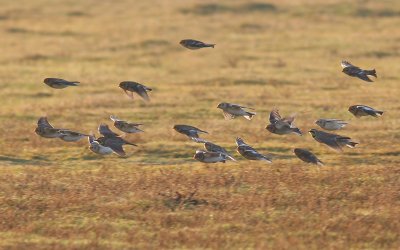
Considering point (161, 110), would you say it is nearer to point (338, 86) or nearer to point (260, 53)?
point (338, 86)

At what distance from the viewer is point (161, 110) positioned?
2391cm

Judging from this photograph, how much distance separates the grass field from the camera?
496 inches

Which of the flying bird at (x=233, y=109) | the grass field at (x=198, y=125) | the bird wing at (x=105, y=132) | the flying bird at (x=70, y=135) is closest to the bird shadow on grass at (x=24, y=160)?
the grass field at (x=198, y=125)

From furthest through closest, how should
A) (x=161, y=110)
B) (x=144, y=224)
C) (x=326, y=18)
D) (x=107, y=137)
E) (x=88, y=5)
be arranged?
(x=88, y=5) → (x=326, y=18) → (x=161, y=110) → (x=107, y=137) → (x=144, y=224)

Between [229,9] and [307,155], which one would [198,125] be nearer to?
[307,155]

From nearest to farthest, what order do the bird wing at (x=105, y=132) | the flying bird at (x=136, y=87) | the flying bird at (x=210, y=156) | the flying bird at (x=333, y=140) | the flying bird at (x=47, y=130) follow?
the flying bird at (x=210, y=156) → the flying bird at (x=333, y=140) → the flying bird at (x=136, y=87) → the bird wing at (x=105, y=132) → the flying bird at (x=47, y=130)

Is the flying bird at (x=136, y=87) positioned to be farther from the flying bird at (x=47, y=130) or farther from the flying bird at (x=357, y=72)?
the flying bird at (x=357, y=72)

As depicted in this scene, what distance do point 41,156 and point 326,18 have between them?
28521mm

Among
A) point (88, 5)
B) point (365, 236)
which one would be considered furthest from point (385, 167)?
point (88, 5)

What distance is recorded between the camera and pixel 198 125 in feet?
71.0

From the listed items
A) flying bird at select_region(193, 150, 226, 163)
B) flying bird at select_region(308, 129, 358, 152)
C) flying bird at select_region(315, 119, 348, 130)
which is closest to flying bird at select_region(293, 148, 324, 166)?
flying bird at select_region(308, 129, 358, 152)

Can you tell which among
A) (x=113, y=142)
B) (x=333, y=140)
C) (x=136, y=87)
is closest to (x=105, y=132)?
(x=113, y=142)

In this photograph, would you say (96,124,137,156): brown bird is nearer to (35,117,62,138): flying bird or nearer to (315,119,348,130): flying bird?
(35,117,62,138): flying bird

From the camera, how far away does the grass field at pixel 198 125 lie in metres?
12.6
